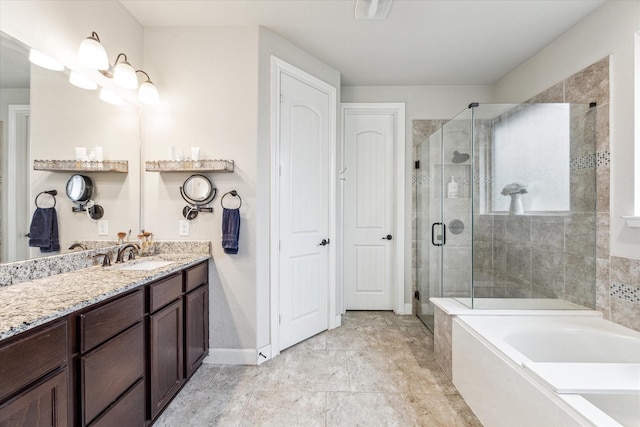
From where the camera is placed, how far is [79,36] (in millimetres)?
1766

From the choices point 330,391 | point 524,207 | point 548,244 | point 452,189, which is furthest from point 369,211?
point 330,391

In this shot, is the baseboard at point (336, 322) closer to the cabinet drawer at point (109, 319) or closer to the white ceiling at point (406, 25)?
the cabinet drawer at point (109, 319)

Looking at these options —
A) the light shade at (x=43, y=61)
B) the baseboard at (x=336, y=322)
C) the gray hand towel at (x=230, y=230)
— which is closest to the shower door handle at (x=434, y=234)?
the baseboard at (x=336, y=322)

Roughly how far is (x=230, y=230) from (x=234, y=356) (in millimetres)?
1017

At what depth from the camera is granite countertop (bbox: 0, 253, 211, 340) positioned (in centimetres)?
91

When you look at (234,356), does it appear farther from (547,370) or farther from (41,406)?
(547,370)

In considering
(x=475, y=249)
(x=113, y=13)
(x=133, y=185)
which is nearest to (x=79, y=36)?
(x=113, y=13)

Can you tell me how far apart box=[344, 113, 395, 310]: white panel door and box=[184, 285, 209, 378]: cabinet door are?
1.73 m

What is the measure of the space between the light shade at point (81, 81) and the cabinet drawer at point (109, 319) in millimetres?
1333

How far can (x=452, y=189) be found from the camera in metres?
2.57

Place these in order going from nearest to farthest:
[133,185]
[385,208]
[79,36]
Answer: [79,36] < [133,185] < [385,208]

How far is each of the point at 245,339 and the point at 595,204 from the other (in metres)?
2.77

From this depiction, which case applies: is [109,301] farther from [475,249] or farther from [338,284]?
[475,249]

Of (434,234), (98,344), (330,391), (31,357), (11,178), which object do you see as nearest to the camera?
(31,357)
